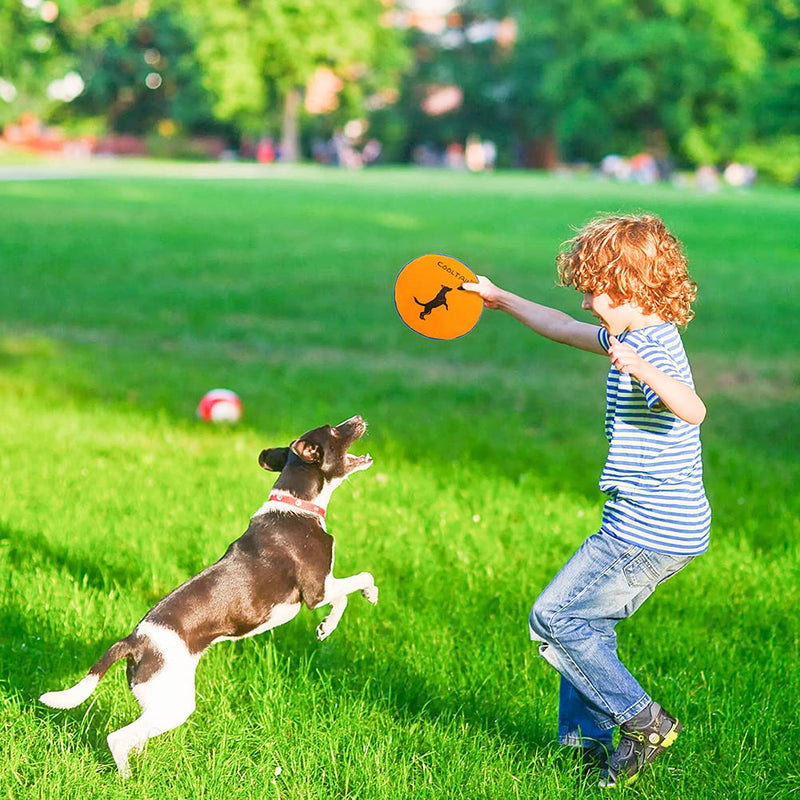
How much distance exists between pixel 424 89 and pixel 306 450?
3306 inches

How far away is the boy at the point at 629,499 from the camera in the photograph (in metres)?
3.33

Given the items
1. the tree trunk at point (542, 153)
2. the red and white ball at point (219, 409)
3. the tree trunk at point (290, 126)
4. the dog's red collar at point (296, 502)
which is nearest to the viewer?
the dog's red collar at point (296, 502)

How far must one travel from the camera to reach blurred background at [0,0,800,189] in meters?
70.2

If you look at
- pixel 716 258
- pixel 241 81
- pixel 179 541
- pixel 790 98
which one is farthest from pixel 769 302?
pixel 241 81

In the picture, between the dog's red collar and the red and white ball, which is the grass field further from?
the dog's red collar

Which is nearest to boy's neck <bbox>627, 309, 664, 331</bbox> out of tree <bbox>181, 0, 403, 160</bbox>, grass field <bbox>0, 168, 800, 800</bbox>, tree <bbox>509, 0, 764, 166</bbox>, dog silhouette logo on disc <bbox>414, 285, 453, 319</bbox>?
dog silhouette logo on disc <bbox>414, 285, 453, 319</bbox>

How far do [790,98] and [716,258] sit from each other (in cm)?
1726

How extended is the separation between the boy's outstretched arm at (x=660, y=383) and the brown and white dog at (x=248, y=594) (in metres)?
0.84

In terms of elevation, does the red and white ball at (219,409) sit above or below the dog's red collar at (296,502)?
below

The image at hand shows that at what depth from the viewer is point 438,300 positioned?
12.1ft

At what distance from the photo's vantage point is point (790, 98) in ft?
113

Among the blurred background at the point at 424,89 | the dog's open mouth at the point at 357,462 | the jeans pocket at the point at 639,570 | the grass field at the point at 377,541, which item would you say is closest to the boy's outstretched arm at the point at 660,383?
the jeans pocket at the point at 639,570

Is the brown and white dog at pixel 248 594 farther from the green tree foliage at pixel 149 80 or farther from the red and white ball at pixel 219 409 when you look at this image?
the green tree foliage at pixel 149 80

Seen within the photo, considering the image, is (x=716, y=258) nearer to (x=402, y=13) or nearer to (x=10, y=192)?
(x=10, y=192)
